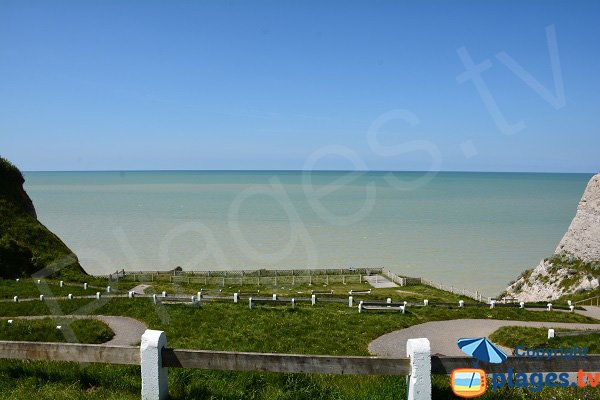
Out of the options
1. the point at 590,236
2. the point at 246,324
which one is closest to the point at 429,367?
the point at 246,324

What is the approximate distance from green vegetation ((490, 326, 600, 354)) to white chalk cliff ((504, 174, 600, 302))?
816 inches

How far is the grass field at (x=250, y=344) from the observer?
7.21 metres

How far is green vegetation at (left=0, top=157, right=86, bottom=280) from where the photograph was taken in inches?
1416

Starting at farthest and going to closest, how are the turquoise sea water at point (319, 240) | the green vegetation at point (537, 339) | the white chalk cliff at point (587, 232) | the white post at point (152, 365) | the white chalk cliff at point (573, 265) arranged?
the turquoise sea water at point (319, 240), the white chalk cliff at point (587, 232), the white chalk cliff at point (573, 265), the green vegetation at point (537, 339), the white post at point (152, 365)

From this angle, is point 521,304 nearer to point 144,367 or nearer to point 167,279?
point 144,367

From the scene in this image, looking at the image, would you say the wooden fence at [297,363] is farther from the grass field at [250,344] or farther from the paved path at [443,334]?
the paved path at [443,334]

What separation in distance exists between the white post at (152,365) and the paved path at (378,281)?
131ft

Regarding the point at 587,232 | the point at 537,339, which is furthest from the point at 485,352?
the point at 587,232

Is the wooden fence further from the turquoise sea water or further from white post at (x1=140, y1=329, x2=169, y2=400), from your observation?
the turquoise sea water

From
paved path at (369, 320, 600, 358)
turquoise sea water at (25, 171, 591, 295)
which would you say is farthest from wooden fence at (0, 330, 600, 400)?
turquoise sea water at (25, 171, 591, 295)

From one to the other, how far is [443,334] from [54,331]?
17247 mm

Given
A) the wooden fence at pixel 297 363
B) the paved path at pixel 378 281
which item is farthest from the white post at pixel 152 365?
the paved path at pixel 378 281

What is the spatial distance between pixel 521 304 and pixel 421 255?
35.8m

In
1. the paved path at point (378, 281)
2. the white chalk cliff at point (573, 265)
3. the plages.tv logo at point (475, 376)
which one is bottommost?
the paved path at point (378, 281)
